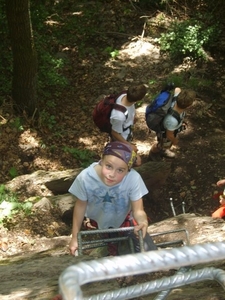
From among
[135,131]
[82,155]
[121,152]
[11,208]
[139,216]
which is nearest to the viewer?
[121,152]

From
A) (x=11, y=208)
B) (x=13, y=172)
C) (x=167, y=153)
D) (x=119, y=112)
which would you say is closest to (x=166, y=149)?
(x=167, y=153)

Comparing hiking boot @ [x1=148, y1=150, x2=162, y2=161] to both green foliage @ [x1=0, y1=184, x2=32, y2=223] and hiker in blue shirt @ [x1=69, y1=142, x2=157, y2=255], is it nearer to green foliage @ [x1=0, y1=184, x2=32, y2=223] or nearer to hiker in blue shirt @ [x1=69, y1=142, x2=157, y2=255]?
green foliage @ [x1=0, y1=184, x2=32, y2=223]

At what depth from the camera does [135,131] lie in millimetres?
8609

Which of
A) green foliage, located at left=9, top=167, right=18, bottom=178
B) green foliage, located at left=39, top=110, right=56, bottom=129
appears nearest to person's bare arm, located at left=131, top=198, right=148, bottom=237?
green foliage, located at left=9, top=167, right=18, bottom=178

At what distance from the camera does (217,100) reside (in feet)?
30.5

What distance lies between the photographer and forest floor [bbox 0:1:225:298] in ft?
22.7

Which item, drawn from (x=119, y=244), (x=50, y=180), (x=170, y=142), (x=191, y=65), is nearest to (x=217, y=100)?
(x=191, y=65)

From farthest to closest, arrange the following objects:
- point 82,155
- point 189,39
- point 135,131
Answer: point 189,39, point 135,131, point 82,155

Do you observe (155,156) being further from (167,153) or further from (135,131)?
(135,131)

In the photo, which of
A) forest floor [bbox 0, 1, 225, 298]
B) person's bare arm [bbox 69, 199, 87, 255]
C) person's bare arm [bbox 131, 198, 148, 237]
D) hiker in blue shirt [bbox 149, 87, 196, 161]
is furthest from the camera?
forest floor [bbox 0, 1, 225, 298]

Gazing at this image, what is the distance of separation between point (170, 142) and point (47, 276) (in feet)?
12.8

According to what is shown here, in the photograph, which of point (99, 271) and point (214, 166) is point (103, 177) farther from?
point (214, 166)

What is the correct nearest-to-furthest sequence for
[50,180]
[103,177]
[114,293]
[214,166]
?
1. [114,293]
2. [103,177]
3. [50,180]
4. [214,166]

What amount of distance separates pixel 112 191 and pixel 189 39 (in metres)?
7.65
